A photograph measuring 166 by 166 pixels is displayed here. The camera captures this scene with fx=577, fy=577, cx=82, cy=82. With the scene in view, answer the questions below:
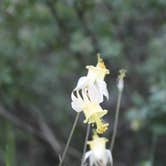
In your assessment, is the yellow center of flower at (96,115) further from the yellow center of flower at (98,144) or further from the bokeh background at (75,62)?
the bokeh background at (75,62)

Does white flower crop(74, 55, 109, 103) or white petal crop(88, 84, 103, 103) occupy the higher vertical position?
white flower crop(74, 55, 109, 103)

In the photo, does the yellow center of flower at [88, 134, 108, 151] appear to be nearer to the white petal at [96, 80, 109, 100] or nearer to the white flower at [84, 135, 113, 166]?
the white flower at [84, 135, 113, 166]

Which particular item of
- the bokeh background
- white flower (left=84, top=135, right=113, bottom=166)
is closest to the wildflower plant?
white flower (left=84, top=135, right=113, bottom=166)

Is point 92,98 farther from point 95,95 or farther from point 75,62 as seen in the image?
point 75,62

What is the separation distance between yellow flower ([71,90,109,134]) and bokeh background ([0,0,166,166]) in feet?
5.22

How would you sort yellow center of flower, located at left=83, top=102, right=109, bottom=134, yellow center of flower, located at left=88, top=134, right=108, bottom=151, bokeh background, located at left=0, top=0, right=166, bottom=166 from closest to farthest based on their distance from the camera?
yellow center of flower, located at left=83, top=102, right=109, bottom=134 < yellow center of flower, located at left=88, top=134, right=108, bottom=151 < bokeh background, located at left=0, top=0, right=166, bottom=166

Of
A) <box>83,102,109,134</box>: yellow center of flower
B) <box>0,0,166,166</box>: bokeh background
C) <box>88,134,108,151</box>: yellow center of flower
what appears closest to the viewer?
<box>83,102,109,134</box>: yellow center of flower

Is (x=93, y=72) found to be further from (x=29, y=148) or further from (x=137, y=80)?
(x=29, y=148)

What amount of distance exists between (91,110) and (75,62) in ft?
8.47

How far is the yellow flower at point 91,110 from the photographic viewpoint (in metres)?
1.76

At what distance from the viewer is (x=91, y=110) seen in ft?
5.80

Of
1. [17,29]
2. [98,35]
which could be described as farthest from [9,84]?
[98,35]

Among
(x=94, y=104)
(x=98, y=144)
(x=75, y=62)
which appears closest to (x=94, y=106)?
(x=94, y=104)

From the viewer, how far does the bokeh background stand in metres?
3.87
